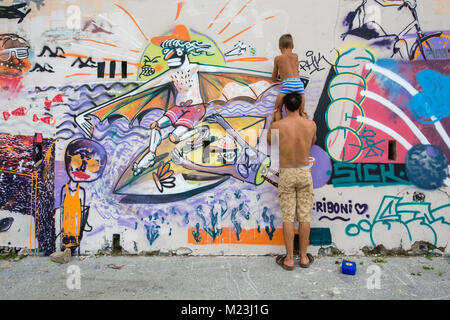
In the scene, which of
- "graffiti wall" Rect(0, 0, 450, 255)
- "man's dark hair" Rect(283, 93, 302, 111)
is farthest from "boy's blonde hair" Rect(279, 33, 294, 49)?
"man's dark hair" Rect(283, 93, 302, 111)

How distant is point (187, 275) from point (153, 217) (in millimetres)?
915

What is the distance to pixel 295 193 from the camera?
3.60m

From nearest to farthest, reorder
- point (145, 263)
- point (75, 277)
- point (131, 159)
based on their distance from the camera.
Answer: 1. point (75, 277)
2. point (145, 263)
3. point (131, 159)

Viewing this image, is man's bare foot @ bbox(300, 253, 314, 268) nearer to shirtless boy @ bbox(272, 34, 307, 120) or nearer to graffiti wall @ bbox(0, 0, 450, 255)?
graffiti wall @ bbox(0, 0, 450, 255)

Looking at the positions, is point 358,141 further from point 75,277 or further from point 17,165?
point 17,165

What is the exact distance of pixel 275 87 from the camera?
12.5 feet

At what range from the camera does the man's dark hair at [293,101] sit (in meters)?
3.52

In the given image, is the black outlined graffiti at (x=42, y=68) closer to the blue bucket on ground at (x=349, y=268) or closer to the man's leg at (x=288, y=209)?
the man's leg at (x=288, y=209)

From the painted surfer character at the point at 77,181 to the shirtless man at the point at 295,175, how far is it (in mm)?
2339

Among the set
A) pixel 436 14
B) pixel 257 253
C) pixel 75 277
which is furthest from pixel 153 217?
pixel 436 14

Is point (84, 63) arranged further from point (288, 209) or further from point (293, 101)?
point (288, 209)

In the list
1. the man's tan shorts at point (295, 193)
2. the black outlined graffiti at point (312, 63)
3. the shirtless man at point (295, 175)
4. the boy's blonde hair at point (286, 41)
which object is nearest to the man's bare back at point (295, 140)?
the shirtless man at point (295, 175)

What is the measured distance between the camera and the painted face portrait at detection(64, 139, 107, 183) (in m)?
3.92

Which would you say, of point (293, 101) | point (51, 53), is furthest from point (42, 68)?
point (293, 101)
